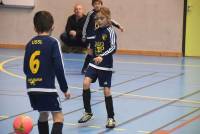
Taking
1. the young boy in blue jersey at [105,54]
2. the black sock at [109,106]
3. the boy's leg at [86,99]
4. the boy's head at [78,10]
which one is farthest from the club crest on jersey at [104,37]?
the boy's head at [78,10]

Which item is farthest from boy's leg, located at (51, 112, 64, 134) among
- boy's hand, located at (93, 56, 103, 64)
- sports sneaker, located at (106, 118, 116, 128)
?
sports sneaker, located at (106, 118, 116, 128)

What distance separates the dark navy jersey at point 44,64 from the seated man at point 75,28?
993cm

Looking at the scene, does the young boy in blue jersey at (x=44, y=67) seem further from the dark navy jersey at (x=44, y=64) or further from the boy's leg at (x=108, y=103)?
the boy's leg at (x=108, y=103)

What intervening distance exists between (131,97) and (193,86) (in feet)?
6.02


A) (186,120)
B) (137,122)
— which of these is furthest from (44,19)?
(186,120)

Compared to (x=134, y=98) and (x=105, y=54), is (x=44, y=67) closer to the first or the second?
(x=105, y=54)

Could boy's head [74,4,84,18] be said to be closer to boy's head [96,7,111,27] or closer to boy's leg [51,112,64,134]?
boy's head [96,7,111,27]

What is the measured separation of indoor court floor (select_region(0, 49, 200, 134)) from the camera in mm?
7461

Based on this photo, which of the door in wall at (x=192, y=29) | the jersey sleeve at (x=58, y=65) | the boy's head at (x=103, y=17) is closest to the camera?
the jersey sleeve at (x=58, y=65)

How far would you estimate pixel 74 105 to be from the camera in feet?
29.1

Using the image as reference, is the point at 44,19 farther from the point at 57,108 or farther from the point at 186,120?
the point at 186,120

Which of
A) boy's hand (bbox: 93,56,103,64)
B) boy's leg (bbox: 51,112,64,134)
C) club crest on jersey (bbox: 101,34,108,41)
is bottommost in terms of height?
boy's leg (bbox: 51,112,64,134)

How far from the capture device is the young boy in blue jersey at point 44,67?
5.66m

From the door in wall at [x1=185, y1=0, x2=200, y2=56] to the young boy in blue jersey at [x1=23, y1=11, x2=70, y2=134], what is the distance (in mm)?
10697
